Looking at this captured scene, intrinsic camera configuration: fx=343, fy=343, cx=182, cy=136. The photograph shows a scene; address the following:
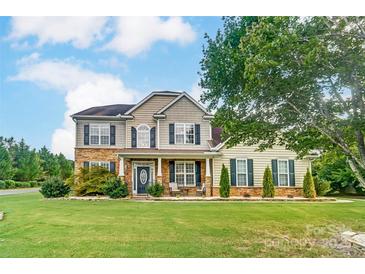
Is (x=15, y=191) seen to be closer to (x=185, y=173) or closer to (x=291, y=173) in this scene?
(x=185, y=173)

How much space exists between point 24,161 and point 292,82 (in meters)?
5.28

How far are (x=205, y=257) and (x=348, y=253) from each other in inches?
84.6

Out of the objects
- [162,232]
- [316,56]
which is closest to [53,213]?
[162,232]

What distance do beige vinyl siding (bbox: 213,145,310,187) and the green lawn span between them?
3.83 metres

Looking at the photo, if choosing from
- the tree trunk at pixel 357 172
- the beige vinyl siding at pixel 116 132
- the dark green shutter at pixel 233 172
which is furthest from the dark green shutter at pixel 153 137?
the tree trunk at pixel 357 172

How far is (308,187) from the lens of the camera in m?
11.6

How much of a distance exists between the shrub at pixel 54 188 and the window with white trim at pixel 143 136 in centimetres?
325

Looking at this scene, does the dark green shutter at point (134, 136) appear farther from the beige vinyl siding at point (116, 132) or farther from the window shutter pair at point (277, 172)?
the window shutter pair at point (277, 172)

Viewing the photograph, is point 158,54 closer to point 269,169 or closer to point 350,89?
point 350,89

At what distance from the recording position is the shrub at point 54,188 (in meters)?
9.40

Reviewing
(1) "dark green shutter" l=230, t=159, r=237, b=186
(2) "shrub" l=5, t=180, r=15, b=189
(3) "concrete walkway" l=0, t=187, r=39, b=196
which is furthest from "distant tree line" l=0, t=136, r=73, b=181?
(1) "dark green shutter" l=230, t=159, r=237, b=186

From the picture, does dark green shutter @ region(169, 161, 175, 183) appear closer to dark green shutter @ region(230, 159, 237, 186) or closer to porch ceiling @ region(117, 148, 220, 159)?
porch ceiling @ region(117, 148, 220, 159)

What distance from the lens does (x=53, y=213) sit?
732 cm
